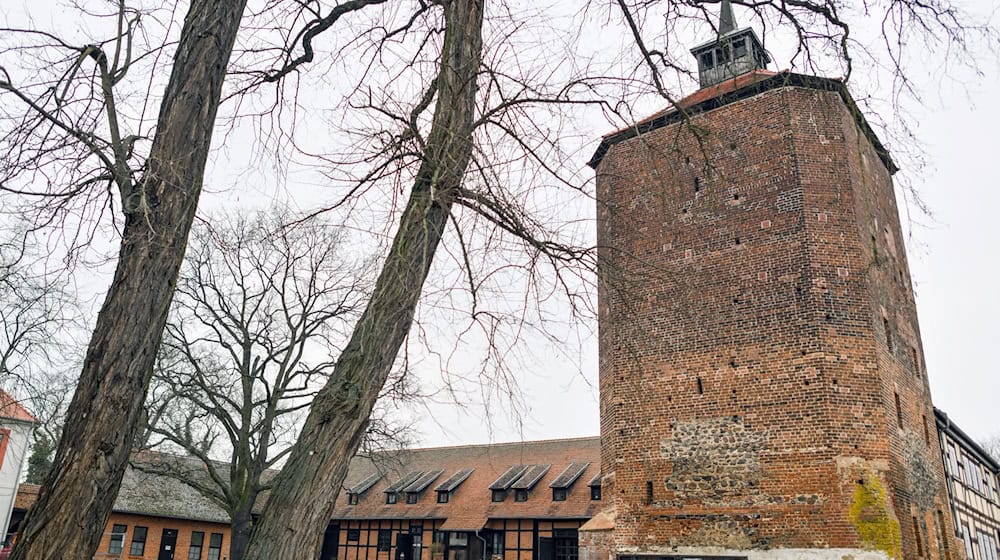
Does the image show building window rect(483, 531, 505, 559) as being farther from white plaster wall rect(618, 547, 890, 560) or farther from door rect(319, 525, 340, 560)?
white plaster wall rect(618, 547, 890, 560)

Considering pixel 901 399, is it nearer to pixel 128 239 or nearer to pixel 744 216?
pixel 744 216

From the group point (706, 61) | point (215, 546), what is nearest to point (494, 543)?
point (215, 546)

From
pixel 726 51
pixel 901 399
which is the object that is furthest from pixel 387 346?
pixel 901 399

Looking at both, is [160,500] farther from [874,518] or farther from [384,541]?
[874,518]

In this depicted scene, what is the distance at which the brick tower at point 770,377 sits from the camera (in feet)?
39.8

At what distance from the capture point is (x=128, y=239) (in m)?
3.70

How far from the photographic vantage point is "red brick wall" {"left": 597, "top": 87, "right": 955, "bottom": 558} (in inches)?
482

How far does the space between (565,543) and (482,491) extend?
15.0ft

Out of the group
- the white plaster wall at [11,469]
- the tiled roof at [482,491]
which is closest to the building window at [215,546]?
the tiled roof at [482,491]

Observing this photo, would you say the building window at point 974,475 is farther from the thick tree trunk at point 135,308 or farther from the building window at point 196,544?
the building window at point 196,544

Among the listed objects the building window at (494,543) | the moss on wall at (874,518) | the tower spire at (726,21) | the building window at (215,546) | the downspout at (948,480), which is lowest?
the building window at (215,546)

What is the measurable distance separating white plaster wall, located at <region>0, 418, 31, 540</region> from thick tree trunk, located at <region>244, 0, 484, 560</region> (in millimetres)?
23705

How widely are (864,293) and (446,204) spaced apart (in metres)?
11.4

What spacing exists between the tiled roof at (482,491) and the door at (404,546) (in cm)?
72
